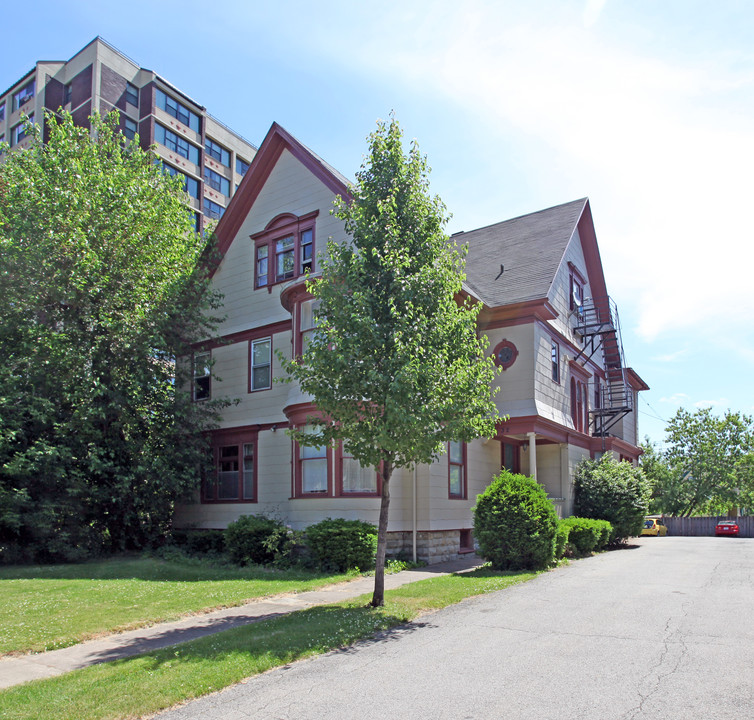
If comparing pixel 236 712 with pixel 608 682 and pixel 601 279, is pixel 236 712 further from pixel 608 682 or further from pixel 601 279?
pixel 601 279

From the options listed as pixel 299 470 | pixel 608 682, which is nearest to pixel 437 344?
pixel 608 682

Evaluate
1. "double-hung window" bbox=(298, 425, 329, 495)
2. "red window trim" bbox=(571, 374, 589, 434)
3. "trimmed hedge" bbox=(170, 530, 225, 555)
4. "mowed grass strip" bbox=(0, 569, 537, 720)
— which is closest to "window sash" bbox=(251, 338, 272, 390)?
"double-hung window" bbox=(298, 425, 329, 495)

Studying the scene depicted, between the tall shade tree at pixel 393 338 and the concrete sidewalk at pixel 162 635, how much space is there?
183 cm

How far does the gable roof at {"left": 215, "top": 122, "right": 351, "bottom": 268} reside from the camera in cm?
2042

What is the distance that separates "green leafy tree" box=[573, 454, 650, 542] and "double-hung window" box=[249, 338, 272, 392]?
37.1 ft

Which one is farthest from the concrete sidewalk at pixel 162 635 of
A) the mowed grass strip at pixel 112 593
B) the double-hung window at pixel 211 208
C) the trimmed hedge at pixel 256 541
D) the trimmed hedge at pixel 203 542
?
the double-hung window at pixel 211 208

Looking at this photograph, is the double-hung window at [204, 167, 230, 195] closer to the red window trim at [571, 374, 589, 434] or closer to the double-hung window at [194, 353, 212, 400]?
the double-hung window at [194, 353, 212, 400]

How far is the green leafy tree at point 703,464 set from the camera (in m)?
47.6

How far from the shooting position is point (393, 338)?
10.3 m

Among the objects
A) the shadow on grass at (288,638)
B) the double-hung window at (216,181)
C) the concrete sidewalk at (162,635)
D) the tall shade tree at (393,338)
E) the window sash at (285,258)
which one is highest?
the double-hung window at (216,181)

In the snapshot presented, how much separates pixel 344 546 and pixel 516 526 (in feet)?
12.7

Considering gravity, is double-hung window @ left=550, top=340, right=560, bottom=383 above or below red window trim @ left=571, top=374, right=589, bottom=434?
above

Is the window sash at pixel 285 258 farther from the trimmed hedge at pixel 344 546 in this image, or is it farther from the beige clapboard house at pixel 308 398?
the trimmed hedge at pixel 344 546

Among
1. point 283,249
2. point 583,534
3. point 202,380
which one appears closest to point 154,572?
point 202,380
